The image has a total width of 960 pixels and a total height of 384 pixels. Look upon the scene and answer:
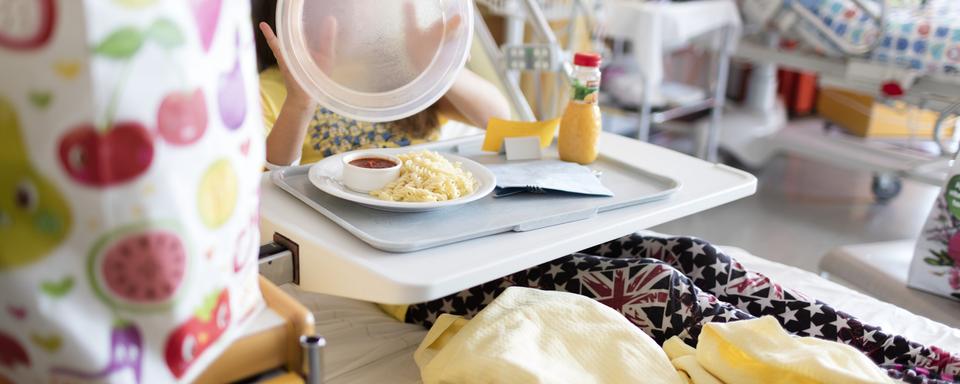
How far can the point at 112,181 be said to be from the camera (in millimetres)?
638

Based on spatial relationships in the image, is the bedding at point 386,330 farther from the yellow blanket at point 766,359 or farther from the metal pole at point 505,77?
the metal pole at point 505,77

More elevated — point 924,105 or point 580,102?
point 580,102

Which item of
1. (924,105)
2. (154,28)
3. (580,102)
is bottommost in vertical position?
(924,105)

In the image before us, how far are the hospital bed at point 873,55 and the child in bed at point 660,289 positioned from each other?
5.66ft

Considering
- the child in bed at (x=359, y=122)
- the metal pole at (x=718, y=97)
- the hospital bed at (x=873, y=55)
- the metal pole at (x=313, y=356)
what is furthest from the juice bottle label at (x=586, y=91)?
the metal pole at (x=718, y=97)

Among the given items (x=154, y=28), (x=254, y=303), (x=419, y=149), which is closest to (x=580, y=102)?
(x=419, y=149)

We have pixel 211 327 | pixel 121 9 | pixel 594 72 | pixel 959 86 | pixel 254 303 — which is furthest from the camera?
pixel 959 86

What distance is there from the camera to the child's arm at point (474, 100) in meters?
1.71

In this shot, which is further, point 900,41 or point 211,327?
point 900,41

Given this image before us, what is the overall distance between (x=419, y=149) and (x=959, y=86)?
2.07 metres

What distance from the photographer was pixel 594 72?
136 centimetres

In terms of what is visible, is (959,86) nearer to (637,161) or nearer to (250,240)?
(637,161)

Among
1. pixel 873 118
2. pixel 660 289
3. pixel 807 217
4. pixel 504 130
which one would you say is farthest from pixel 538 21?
pixel 873 118

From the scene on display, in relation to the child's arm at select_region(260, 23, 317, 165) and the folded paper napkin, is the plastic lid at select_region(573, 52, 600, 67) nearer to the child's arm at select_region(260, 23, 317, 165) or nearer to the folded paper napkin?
the folded paper napkin
